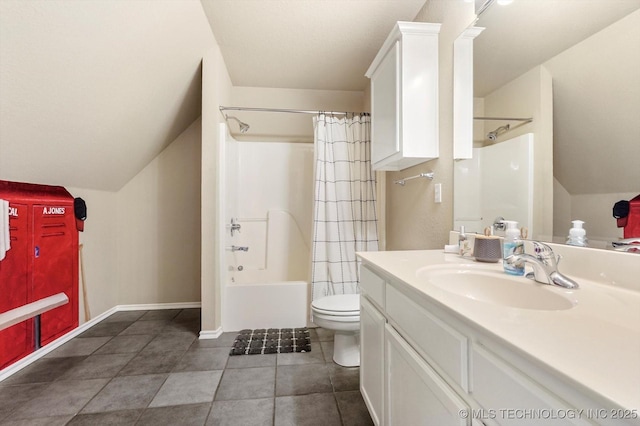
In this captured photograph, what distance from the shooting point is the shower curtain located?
2.30 metres

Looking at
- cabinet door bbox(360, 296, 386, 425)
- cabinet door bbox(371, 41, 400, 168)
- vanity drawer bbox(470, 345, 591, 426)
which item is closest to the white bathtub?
cabinet door bbox(360, 296, 386, 425)

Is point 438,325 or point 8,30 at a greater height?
point 8,30

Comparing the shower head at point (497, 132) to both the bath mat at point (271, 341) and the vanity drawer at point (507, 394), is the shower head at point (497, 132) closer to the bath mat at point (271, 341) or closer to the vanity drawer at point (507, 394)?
the vanity drawer at point (507, 394)

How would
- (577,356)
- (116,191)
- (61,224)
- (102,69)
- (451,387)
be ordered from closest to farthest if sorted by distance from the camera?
(577,356) → (451,387) → (102,69) → (61,224) → (116,191)

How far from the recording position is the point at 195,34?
1891mm

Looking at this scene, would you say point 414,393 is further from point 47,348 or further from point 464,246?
point 47,348

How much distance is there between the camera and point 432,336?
715 mm

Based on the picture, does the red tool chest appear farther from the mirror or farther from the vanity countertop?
the mirror

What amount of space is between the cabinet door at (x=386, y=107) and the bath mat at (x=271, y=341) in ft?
4.88

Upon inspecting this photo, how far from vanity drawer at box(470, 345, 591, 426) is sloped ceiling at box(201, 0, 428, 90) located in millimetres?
2073

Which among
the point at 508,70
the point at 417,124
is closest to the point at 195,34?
→ the point at 417,124

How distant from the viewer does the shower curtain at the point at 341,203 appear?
230cm

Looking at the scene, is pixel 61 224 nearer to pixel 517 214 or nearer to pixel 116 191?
pixel 116 191

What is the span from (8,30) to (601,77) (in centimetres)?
216
